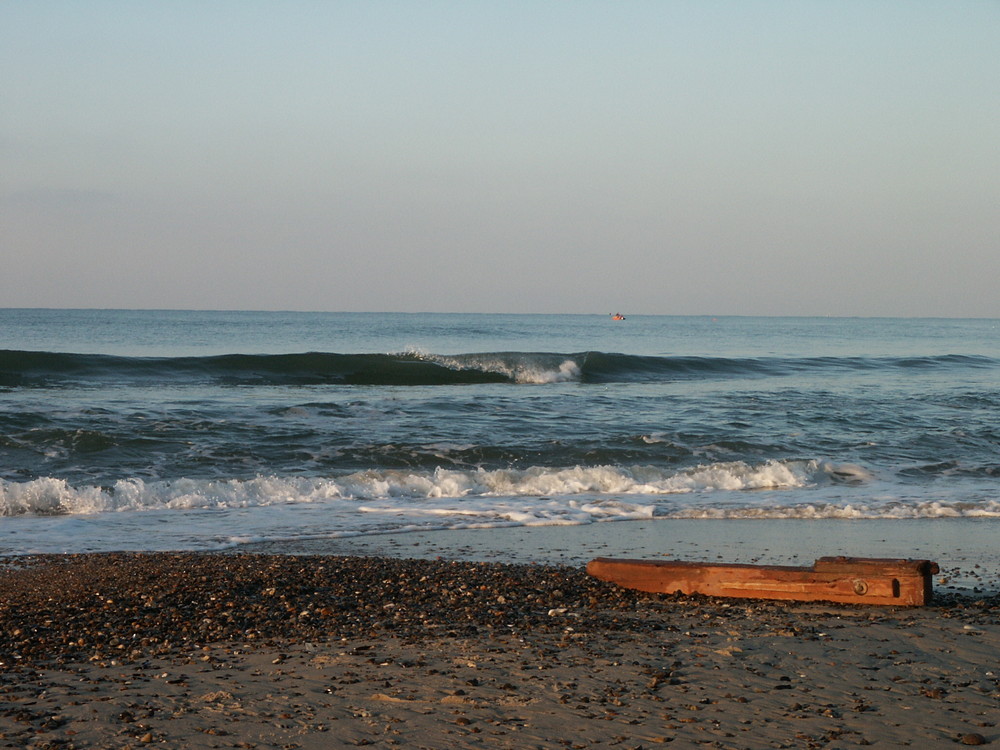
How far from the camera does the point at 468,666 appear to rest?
4.54 metres

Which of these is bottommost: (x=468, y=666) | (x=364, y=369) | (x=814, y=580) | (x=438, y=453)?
(x=438, y=453)

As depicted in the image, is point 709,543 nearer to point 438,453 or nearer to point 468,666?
point 468,666

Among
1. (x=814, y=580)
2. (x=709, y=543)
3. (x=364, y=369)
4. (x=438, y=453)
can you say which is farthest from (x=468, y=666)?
(x=364, y=369)

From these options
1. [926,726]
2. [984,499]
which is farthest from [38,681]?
[984,499]

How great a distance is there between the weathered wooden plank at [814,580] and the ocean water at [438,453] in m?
3.63

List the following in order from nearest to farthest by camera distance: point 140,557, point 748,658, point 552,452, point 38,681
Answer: point 38,681
point 748,658
point 140,557
point 552,452

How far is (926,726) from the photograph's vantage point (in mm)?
3762

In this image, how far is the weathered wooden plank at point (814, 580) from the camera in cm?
572

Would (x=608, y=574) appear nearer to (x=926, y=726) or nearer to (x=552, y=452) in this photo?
(x=926, y=726)

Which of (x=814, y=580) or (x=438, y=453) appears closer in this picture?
(x=814, y=580)

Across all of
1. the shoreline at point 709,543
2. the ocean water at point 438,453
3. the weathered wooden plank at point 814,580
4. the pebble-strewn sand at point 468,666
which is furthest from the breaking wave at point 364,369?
the weathered wooden plank at point 814,580

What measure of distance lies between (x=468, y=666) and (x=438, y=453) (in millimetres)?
9632

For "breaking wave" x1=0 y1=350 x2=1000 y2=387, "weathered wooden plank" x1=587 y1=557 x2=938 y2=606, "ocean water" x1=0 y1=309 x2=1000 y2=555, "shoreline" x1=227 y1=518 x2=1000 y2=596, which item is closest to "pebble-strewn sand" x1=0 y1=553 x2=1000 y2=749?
"weathered wooden plank" x1=587 y1=557 x2=938 y2=606

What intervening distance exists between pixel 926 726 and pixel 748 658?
104 centimetres
